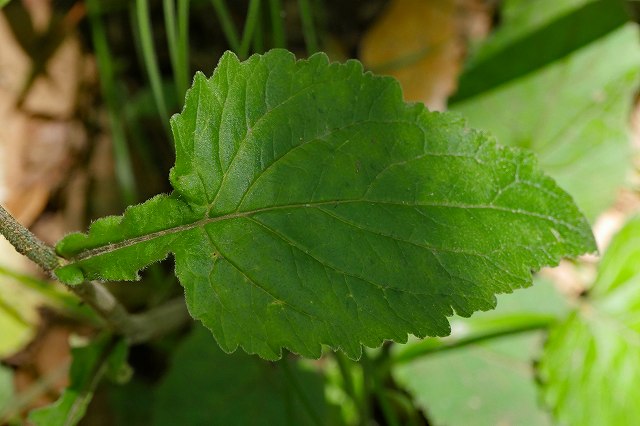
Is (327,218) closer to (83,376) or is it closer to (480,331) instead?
(83,376)

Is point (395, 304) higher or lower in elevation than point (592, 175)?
lower

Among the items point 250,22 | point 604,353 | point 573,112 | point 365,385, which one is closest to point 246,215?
point 250,22

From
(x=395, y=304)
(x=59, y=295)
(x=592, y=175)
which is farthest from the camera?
(x=592, y=175)

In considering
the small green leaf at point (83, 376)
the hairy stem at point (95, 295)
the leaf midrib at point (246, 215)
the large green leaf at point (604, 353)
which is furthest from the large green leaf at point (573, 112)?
the small green leaf at point (83, 376)

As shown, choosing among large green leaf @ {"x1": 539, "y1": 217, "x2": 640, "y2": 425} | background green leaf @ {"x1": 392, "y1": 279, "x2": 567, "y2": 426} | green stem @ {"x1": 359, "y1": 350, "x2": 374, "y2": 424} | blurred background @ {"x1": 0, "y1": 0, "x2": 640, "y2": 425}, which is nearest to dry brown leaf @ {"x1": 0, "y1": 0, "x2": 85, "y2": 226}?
blurred background @ {"x1": 0, "y1": 0, "x2": 640, "y2": 425}

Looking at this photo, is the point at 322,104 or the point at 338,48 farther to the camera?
the point at 338,48

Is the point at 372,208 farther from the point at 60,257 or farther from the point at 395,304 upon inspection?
the point at 60,257

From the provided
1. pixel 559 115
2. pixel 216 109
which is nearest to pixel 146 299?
pixel 216 109
